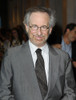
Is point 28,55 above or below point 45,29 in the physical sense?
below

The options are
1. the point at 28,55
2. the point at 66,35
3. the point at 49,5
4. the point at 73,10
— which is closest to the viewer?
the point at 28,55

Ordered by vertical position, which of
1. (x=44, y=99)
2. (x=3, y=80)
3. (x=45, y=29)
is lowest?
(x=44, y=99)

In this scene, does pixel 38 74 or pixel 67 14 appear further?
pixel 67 14

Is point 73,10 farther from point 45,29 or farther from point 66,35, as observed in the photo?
point 45,29

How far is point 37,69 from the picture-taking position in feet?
6.56

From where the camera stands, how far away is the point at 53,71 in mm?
2010

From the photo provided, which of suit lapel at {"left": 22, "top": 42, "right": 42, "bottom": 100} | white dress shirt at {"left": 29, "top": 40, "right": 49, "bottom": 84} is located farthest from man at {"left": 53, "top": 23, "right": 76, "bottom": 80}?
Result: suit lapel at {"left": 22, "top": 42, "right": 42, "bottom": 100}

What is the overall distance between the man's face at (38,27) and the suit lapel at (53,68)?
19cm

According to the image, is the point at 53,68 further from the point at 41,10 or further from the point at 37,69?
the point at 41,10

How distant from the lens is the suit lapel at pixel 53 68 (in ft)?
6.45

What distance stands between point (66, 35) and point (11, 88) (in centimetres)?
224

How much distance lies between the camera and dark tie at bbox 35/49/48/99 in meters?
1.95

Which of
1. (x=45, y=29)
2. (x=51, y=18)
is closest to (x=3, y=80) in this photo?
(x=45, y=29)

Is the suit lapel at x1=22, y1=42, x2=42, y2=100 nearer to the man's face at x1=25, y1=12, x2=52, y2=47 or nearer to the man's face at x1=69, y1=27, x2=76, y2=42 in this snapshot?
the man's face at x1=25, y1=12, x2=52, y2=47
